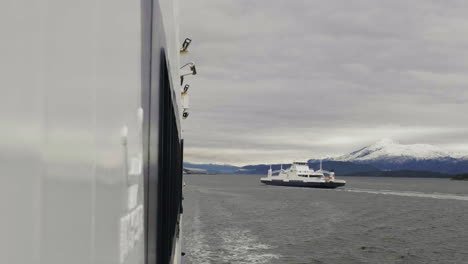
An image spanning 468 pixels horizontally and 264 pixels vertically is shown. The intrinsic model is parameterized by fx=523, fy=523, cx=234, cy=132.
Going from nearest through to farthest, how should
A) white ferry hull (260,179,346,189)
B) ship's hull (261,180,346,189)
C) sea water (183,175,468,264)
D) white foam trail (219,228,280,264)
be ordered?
white foam trail (219,228,280,264) → sea water (183,175,468,264) → white ferry hull (260,179,346,189) → ship's hull (261,180,346,189)

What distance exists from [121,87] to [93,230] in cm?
43

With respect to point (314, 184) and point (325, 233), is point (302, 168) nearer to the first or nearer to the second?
point (314, 184)

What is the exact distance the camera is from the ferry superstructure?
599 millimetres

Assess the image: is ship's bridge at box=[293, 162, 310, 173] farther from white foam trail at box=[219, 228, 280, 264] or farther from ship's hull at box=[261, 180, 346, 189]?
white foam trail at box=[219, 228, 280, 264]

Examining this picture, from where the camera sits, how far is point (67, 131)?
2.66ft

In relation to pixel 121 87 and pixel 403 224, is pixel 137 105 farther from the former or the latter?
pixel 403 224

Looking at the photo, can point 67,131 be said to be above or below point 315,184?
above

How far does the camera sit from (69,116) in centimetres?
82

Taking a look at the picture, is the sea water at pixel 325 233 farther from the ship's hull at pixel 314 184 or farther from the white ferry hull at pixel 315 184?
the ship's hull at pixel 314 184

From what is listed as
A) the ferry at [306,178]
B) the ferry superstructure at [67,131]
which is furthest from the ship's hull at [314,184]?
the ferry superstructure at [67,131]

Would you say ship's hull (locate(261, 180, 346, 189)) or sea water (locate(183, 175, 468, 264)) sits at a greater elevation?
ship's hull (locate(261, 180, 346, 189))

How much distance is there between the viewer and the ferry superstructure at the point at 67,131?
60cm

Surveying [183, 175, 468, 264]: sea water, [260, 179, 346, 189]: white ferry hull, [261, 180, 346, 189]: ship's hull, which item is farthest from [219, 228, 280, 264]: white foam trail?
[261, 180, 346, 189]: ship's hull

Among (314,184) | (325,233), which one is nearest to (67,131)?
(325,233)
